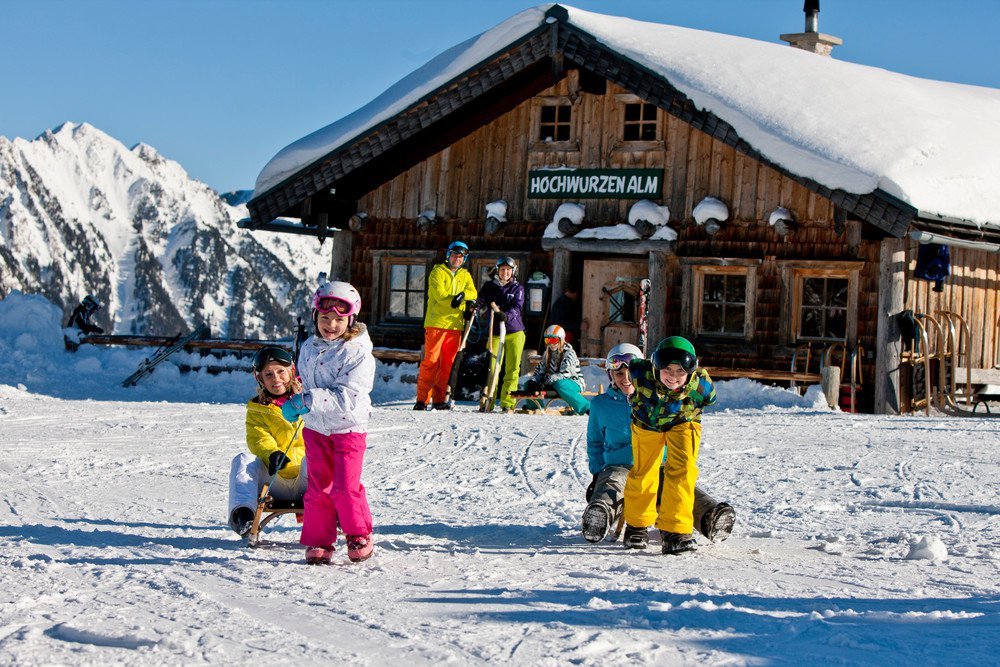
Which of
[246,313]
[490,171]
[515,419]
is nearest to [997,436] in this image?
[515,419]

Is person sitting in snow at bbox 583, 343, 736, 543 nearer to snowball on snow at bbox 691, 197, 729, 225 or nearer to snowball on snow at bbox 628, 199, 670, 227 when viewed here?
snowball on snow at bbox 691, 197, 729, 225

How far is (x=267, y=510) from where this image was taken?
6348 mm

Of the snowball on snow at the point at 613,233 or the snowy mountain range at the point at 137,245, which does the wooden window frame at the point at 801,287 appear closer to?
the snowball on snow at the point at 613,233

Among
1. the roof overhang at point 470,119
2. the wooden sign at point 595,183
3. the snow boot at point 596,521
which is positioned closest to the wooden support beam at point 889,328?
the roof overhang at point 470,119

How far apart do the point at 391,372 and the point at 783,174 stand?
5.56 m

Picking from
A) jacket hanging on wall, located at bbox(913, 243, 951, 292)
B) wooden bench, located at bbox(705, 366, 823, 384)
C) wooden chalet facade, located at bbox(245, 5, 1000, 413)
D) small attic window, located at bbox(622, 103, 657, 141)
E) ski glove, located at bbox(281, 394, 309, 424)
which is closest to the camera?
ski glove, located at bbox(281, 394, 309, 424)

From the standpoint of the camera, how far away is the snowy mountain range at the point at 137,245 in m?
118

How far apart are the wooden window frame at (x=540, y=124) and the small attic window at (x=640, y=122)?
2.09 feet

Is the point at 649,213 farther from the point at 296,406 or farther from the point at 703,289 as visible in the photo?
the point at 296,406

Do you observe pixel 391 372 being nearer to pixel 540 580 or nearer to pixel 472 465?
pixel 472 465

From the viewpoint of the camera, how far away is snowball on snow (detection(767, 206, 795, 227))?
50.8ft

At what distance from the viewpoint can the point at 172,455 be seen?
9781 millimetres

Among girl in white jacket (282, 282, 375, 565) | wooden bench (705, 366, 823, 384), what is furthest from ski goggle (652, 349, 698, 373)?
wooden bench (705, 366, 823, 384)

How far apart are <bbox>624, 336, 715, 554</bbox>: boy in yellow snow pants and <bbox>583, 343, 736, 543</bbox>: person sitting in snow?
0.17 m
